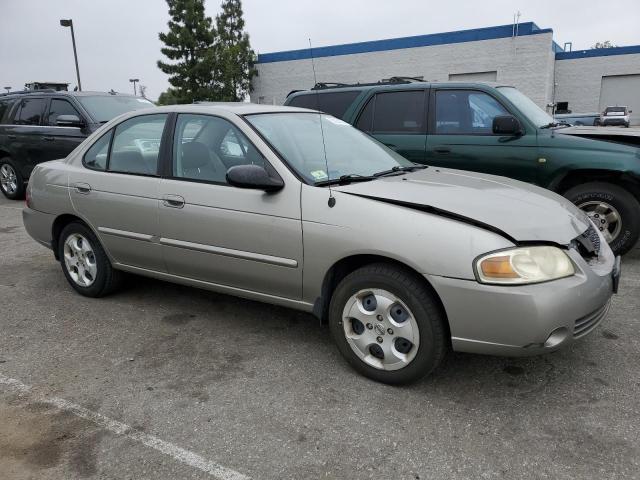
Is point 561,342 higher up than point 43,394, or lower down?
higher up

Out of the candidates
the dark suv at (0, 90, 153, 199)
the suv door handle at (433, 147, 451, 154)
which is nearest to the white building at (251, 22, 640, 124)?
the dark suv at (0, 90, 153, 199)

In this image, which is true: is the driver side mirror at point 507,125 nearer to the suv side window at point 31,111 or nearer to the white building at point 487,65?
the suv side window at point 31,111

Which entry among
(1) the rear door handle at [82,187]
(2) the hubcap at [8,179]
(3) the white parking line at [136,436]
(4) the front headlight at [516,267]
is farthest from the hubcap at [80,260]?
(2) the hubcap at [8,179]

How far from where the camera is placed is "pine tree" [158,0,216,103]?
32906 mm

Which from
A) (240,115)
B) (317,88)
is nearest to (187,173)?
(240,115)

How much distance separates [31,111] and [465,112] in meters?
7.82

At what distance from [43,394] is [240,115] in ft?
6.94

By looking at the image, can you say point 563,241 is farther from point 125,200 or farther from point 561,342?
point 125,200

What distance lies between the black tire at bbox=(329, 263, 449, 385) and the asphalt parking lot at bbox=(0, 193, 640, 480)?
118 millimetres

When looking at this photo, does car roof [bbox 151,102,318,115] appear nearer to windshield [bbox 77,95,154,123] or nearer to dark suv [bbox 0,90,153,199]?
dark suv [bbox 0,90,153,199]

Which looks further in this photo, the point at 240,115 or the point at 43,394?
the point at 240,115

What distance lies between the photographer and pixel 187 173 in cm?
383

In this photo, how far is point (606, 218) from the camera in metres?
5.37

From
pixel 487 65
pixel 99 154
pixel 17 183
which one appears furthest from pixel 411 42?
pixel 99 154
